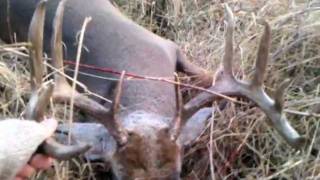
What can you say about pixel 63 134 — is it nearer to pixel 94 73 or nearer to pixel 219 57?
pixel 94 73

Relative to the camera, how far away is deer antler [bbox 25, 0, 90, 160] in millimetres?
3779

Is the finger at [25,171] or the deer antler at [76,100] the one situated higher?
the deer antler at [76,100]

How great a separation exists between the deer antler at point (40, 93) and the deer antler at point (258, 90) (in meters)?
0.75

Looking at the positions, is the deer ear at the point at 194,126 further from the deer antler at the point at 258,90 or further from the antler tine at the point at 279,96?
the antler tine at the point at 279,96

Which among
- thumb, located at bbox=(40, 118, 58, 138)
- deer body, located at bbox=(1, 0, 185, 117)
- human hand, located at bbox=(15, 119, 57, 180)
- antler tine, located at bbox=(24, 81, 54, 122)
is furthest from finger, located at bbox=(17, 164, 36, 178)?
deer body, located at bbox=(1, 0, 185, 117)

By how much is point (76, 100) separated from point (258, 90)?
0.85 metres

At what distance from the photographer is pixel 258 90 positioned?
4.45 metres

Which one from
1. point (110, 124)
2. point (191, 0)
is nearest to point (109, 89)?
point (110, 124)

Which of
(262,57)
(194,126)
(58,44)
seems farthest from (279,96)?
(58,44)

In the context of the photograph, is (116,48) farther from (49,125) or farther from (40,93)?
Answer: (49,125)

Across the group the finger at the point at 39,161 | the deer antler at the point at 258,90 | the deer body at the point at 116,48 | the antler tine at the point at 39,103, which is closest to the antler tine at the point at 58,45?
the antler tine at the point at 39,103

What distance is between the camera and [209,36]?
5633 mm

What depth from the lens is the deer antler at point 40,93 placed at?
12.4ft

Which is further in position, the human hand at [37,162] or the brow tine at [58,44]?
the brow tine at [58,44]
